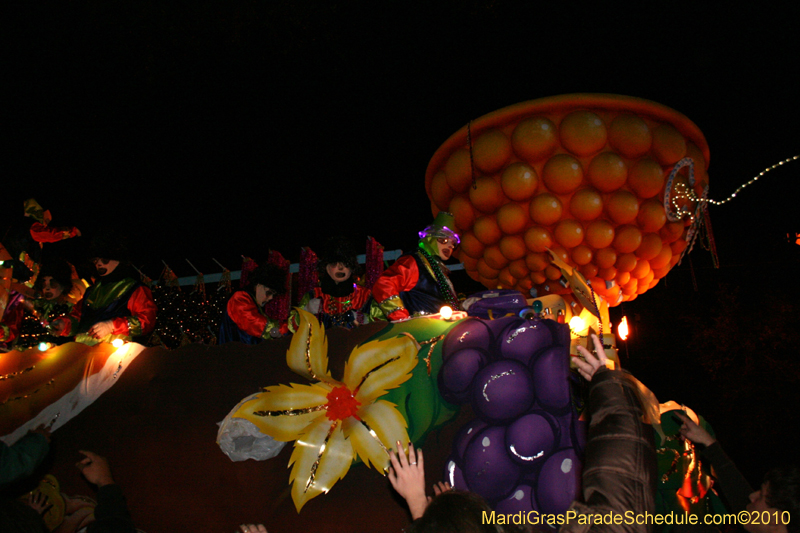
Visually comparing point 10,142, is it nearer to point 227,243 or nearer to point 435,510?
point 227,243

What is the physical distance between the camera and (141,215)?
199 inches

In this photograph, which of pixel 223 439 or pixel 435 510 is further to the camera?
pixel 223 439

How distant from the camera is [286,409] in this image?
2.13 meters

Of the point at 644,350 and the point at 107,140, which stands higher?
the point at 107,140

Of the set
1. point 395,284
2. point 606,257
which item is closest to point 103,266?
point 395,284

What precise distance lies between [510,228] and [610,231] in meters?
0.72

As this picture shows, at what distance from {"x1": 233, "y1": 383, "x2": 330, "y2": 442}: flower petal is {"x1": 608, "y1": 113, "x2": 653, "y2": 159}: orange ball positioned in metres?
2.60

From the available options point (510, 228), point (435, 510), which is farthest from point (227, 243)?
point (435, 510)

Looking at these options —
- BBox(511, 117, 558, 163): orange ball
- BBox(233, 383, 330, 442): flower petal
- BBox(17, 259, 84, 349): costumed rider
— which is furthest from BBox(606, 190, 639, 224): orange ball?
BBox(17, 259, 84, 349): costumed rider

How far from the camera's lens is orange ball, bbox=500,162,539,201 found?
3.32 meters

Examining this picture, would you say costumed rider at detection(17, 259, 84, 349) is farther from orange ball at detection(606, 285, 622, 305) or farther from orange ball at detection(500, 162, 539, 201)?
orange ball at detection(606, 285, 622, 305)

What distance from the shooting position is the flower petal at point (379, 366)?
2037mm

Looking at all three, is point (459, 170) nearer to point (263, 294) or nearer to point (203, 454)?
point (263, 294)

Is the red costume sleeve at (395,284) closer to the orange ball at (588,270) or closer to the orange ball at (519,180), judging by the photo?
the orange ball at (519,180)
